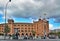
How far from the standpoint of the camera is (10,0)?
1626 inches

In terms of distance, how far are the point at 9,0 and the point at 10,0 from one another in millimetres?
424

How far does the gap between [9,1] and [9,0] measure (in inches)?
26.8

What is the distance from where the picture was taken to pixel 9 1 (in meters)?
41.6

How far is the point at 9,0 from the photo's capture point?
40938 millimetres

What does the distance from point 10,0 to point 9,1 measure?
441mm
